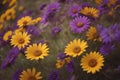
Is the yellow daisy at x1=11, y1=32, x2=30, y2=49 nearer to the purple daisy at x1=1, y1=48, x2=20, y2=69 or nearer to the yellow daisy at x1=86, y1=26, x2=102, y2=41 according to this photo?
the purple daisy at x1=1, y1=48, x2=20, y2=69

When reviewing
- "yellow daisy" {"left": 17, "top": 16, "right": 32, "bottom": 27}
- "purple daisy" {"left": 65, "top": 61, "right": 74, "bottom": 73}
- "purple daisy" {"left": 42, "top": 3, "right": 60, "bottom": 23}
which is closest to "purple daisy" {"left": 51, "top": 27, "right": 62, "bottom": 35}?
"purple daisy" {"left": 42, "top": 3, "right": 60, "bottom": 23}

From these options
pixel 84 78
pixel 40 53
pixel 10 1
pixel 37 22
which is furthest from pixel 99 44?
pixel 10 1

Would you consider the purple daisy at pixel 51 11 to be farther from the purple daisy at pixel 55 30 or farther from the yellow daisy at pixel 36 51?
the yellow daisy at pixel 36 51

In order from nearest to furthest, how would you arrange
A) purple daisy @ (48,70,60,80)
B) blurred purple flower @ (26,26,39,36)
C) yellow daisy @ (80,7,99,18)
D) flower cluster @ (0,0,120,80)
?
1. flower cluster @ (0,0,120,80)
2. purple daisy @ (48,70,60,80)
3. yellow daisy @ (80,7,99,18)
4. blurred purple flower @ (26,26,39,36)

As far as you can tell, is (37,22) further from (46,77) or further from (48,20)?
(46,77)

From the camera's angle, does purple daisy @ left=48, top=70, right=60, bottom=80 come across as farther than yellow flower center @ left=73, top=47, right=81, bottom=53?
Yes

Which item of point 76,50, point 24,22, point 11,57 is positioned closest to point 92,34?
point 76,50

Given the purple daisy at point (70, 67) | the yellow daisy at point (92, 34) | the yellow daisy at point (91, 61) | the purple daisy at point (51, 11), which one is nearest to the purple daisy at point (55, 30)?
the purple daisy at point (51, 11)

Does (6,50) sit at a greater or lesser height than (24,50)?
greater
